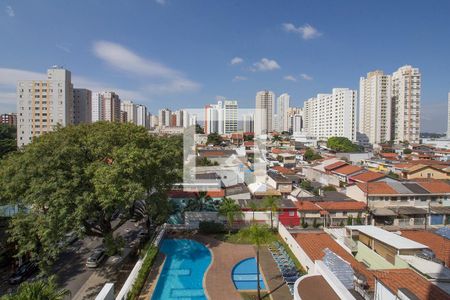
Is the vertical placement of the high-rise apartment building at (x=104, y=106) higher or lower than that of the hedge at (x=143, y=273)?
higher

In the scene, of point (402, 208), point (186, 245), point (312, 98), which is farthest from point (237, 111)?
point (186, 245)

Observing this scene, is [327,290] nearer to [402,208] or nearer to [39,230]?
[39,230]

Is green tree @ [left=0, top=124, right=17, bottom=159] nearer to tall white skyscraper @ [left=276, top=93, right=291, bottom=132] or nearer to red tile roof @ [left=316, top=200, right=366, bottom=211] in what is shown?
red tile roof @ [left=316, top=200, right=366, bottom=211]

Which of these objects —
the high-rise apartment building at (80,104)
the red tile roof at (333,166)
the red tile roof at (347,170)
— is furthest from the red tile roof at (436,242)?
the high-rise apartment building at (80,104)

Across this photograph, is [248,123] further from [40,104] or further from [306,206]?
[306,206]

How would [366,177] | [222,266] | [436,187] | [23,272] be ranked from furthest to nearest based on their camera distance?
[366,177] → [436,187] → [222,266] → [23,272]

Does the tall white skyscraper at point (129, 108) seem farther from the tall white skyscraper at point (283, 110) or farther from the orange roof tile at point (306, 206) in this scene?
the orange roof tile at point (306, 206)

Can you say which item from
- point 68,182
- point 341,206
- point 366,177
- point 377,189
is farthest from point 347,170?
point 68,182
